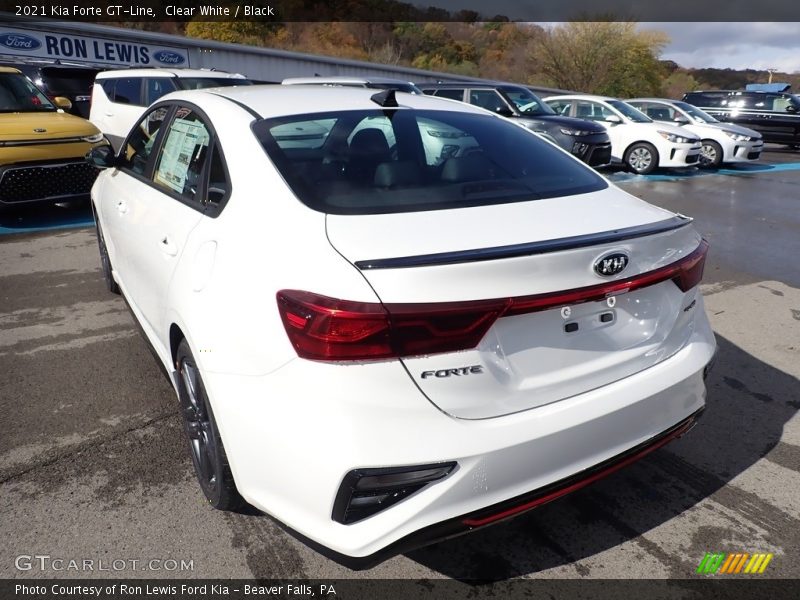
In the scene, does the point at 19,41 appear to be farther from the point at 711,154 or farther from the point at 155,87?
the point at 711,154

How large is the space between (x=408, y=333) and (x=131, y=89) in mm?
9795

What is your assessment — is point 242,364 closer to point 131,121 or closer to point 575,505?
point 575,505

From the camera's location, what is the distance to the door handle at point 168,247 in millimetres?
2613

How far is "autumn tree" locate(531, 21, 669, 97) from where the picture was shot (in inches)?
1523

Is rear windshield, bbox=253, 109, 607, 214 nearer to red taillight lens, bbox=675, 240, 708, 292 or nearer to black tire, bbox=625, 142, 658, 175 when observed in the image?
red taillight lens, bbox=675, 240, 708, 292

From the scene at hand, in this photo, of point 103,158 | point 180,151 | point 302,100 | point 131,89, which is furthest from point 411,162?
point 131,89

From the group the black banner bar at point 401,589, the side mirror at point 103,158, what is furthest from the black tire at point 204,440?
the side mirror at point 103,158

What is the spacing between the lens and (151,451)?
294 cm

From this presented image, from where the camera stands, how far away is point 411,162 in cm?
261

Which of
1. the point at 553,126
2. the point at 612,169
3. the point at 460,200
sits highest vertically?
the point at 460,200

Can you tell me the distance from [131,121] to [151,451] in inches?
308

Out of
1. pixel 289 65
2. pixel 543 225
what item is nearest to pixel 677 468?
pixel 543 225

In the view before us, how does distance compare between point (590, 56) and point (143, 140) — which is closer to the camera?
point (143, 140)

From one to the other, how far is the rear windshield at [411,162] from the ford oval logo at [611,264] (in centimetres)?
51
